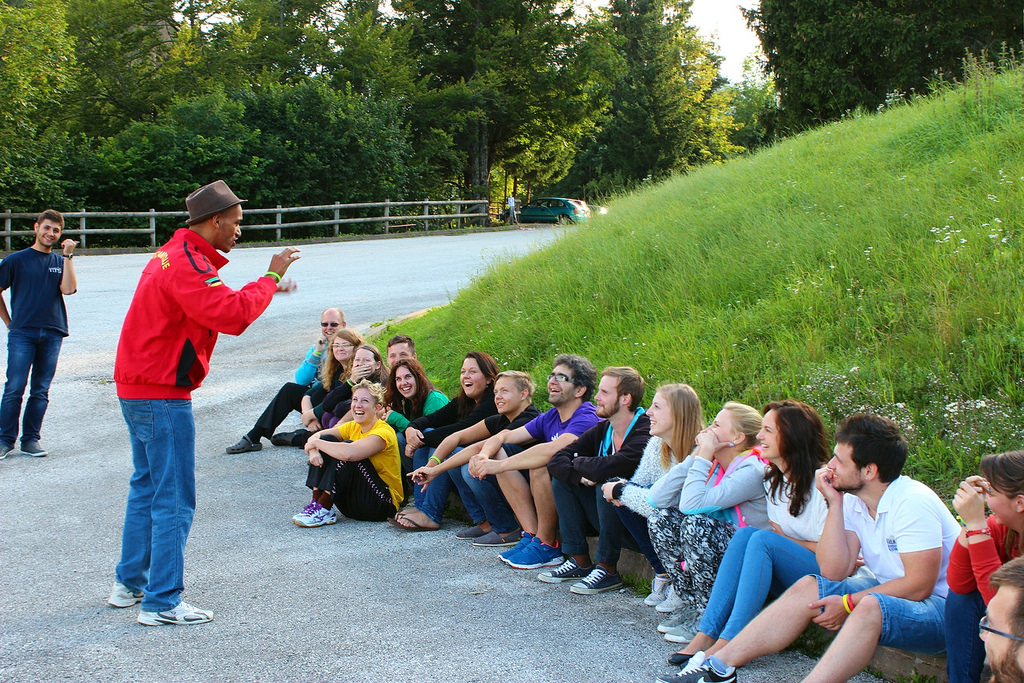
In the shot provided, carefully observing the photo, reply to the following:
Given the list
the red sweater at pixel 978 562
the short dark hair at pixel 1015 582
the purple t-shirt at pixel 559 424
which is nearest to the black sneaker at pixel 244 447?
the purple t-shirt at pixel 559 424

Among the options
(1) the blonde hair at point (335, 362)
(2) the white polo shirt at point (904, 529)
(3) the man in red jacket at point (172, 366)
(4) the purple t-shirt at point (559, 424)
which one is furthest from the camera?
(1) the blonde hair at point (335, 362)

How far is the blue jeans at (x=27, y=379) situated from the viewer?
8648mm

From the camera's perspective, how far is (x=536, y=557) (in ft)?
19.7

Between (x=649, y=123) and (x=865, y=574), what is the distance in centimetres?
4465

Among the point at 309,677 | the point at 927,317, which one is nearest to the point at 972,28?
the point at 927,317

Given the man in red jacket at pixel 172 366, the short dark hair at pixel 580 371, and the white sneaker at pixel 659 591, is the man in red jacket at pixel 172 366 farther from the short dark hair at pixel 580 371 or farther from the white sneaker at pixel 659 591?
the white sneaker at pixel 659 591

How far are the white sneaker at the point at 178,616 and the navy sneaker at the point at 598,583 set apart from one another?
6.51 ft

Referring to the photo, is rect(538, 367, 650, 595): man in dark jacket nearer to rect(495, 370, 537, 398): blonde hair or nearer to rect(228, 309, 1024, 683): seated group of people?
rect(228, 309, 1024, 683): seated group of people

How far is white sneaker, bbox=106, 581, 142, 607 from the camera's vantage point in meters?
5.26

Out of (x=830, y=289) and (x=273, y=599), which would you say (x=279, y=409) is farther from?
(x=830, y=289)

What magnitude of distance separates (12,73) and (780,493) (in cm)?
2583

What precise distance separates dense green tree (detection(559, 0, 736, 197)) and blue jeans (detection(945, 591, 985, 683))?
41.9 meters

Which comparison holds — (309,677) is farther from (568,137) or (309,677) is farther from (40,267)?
(568,137)

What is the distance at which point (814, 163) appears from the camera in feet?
38.2
